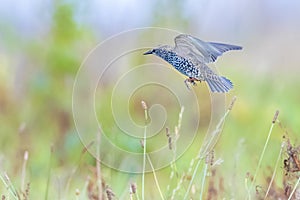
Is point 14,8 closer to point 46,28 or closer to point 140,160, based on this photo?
point 46,28

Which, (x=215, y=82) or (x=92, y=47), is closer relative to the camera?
(x=215, y=82)

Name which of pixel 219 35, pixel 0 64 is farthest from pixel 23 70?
pixel 219 35

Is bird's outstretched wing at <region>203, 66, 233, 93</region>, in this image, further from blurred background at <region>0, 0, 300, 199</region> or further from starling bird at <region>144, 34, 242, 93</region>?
blurred background at <region>0, 0, 300, 199</region>

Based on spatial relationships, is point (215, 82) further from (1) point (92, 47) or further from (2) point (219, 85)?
(1) point (92, 47)

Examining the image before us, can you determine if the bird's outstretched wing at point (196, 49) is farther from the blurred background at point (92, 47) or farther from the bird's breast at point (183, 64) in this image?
the blurred background at point (92, 47)

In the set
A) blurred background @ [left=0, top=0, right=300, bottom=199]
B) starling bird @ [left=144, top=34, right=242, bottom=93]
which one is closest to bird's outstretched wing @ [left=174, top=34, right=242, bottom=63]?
starling bird @ [left=144, top=34, right=242, bottom=93]

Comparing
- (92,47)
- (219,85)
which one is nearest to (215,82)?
(219,85)

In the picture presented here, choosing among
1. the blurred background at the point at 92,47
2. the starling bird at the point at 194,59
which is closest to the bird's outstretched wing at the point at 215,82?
the starling bird at the point at 194,59
